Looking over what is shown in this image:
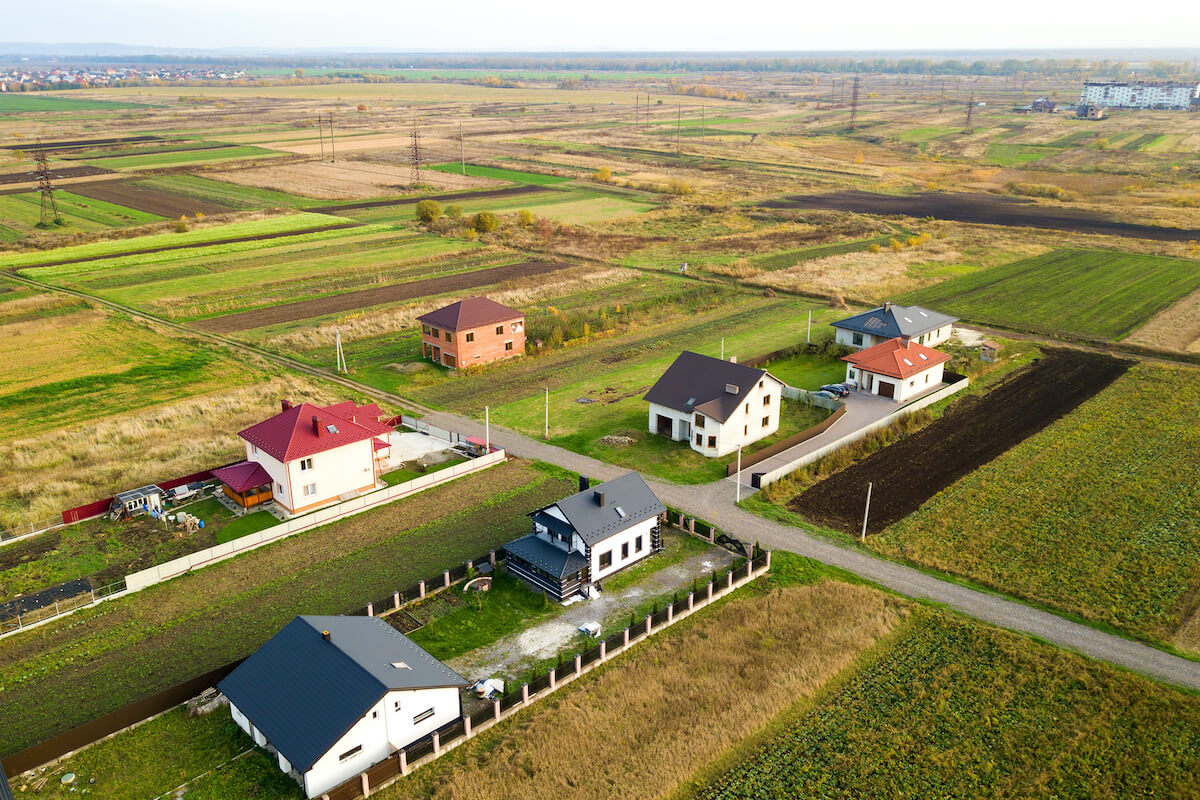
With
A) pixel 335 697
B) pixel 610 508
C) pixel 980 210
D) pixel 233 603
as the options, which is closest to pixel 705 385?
pixel 610 508

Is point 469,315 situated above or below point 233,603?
above

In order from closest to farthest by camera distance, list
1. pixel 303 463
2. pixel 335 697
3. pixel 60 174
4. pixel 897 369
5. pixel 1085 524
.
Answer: pixel 335 697, pixel 1085 524, pixel 303 463, pixel 897 369, pixel 60 174

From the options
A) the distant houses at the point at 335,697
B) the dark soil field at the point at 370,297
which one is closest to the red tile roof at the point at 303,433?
the distant houses at the point at 335,697

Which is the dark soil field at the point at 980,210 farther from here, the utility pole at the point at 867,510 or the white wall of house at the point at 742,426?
the utility pole at the point at 867,510

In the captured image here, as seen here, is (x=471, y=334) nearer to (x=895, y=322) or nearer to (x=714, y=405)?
(x=714, y=405)

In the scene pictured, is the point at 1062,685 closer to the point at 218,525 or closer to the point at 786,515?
the point at 786,515

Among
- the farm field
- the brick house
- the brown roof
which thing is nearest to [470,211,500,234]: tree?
the brown roof
